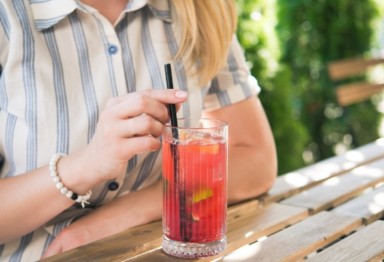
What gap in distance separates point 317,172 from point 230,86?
14.1 inches

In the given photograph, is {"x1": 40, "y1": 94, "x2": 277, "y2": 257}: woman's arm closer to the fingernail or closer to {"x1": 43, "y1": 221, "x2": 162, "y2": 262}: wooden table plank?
{"x1": 43, "y1": 221, "x2": 162, "y2": 262}: wooden table plank

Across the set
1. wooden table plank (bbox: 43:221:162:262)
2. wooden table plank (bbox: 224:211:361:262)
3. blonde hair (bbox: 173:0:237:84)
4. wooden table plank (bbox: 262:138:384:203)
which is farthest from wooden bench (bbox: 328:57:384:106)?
wooden table plank (bbox: 43:221:162:262)

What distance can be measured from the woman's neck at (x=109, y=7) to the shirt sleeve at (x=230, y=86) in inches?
12.2

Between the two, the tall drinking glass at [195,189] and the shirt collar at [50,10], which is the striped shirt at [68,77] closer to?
the shirt collar at [50,10]

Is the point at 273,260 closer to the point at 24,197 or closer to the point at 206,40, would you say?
the point at 24,197

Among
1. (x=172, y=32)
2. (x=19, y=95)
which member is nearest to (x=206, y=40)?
(x=172, y=32)

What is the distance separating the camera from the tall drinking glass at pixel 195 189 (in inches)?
42.7

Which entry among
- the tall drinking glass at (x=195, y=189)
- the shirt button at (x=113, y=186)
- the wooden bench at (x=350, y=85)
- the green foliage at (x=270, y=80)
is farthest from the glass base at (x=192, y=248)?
the green foliage at (x=270, y=80)

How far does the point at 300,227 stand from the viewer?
130cm

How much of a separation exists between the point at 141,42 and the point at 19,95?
Result: 1.06 feet

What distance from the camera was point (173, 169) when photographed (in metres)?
1.10

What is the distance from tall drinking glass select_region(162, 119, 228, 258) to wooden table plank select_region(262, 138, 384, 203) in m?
0.41

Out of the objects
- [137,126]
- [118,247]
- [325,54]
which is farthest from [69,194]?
[325,54]

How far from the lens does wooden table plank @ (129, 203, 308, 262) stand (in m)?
1.16
